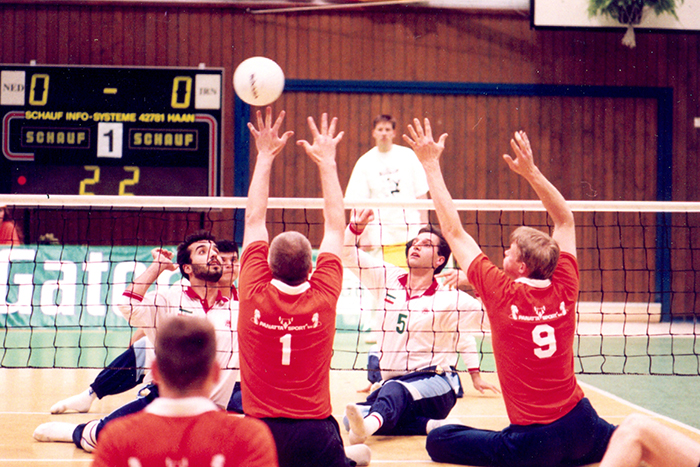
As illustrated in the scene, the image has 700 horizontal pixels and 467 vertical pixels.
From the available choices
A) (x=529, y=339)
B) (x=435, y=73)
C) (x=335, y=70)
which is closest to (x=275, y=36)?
(x=335, y=70)

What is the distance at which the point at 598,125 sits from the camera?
450 inches

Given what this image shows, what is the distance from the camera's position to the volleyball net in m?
6.65

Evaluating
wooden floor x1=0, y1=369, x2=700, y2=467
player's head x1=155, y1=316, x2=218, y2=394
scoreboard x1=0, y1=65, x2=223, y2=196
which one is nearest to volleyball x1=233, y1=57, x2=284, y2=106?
wooden floor x1=0, y1=369, x2=700, y2=467

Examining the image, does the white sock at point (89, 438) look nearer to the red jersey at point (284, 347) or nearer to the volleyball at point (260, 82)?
the red jersey at point (284, 347)

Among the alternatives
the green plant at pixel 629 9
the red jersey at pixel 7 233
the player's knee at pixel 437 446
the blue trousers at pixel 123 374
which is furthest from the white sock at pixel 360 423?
the green plant at pixel 629 9

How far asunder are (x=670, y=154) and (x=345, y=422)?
8.86 meters

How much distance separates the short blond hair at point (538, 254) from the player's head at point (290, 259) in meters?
1.08

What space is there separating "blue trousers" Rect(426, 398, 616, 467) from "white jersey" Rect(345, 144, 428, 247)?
434cm

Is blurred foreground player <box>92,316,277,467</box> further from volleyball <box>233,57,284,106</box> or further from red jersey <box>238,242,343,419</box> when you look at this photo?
volleyball <box>233,57,284,106</box>

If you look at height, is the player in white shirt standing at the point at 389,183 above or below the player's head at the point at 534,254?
above

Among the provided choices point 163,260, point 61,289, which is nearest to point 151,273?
point 163,260

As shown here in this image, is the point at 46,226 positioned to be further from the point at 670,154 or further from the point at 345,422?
the point at 670,154

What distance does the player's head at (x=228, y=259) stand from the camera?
Answer: 4.66m

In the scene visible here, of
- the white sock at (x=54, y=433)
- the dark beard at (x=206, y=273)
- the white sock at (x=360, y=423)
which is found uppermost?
the dark beard at (x=206, y=273)
